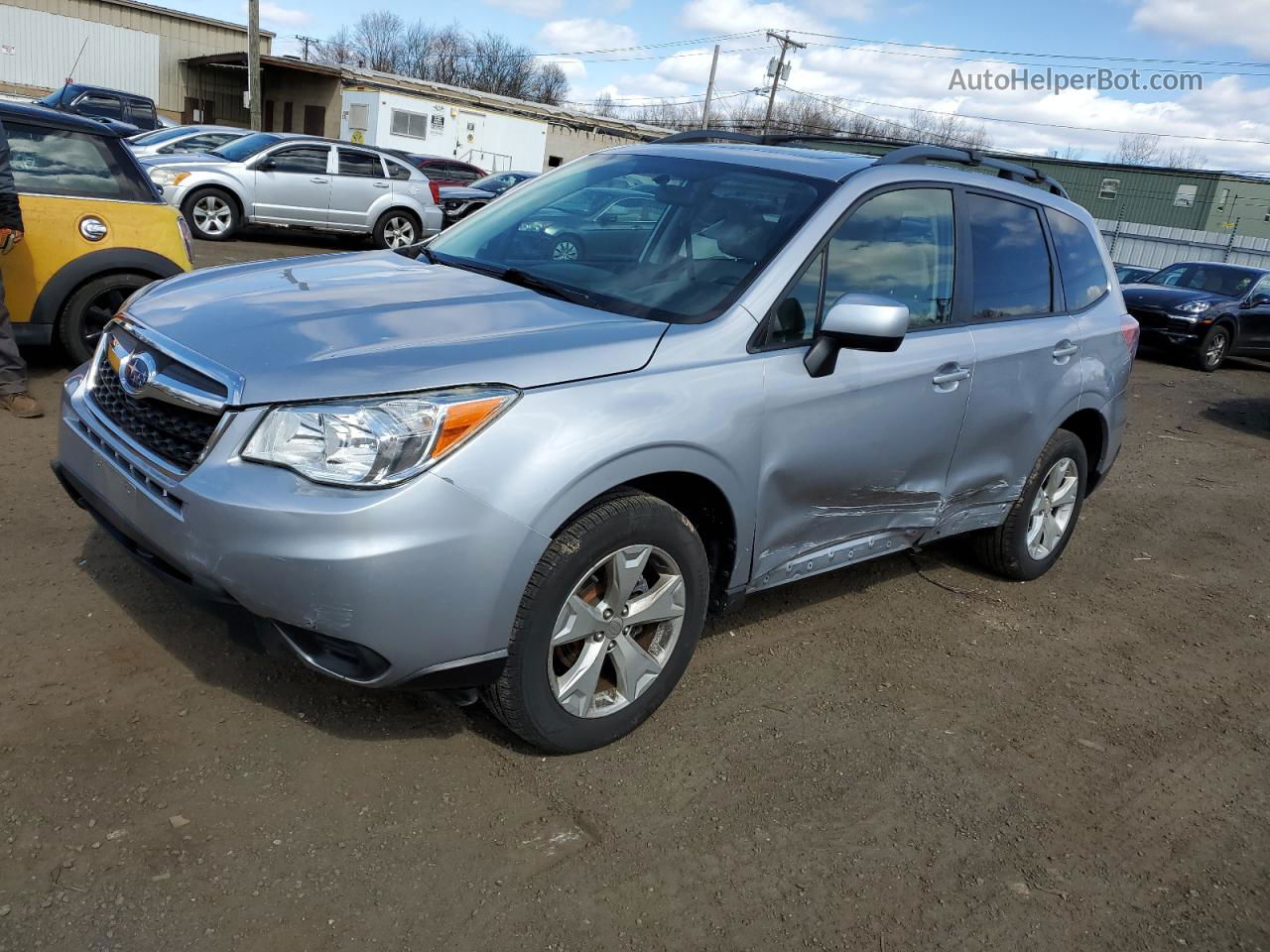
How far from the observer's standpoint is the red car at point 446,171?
2242 cm

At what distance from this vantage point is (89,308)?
20.2 feet

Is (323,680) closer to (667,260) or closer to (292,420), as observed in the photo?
(292,420)

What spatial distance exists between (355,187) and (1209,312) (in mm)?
12561

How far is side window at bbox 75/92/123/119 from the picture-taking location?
22453mm

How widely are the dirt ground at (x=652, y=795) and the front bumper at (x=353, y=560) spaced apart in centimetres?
24

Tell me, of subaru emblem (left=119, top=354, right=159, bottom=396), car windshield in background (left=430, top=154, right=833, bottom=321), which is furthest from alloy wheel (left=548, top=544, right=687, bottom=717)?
subaru emblem (left=119, top=354, right=159, bottom=396)

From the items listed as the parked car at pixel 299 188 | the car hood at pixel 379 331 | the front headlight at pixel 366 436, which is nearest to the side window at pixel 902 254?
the car hood at pixel 379 331

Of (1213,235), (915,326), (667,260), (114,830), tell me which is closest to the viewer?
(114,830)

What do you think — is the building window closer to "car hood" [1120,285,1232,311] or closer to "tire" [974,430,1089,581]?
"car hood" [1120,285,1232,311]

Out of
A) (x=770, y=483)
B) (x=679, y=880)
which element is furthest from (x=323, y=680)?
(x=770, y=483)

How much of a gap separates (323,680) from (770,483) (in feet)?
5.19

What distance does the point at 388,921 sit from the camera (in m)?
2.43

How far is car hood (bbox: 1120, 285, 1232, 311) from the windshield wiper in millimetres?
13396

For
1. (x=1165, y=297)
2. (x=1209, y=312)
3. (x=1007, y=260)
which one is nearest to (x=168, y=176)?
(x=1007, y=260)
